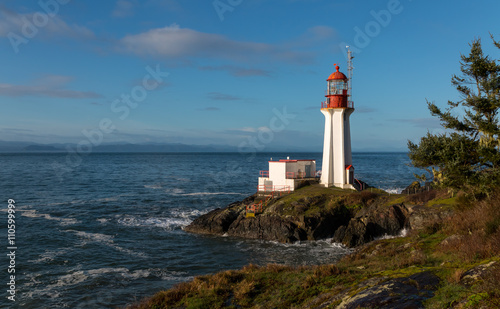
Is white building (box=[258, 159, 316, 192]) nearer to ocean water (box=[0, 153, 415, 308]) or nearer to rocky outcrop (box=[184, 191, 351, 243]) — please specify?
rocky outcrop (box=[184, 191, 351, 243])

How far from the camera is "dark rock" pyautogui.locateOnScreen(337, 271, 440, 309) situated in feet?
28.9

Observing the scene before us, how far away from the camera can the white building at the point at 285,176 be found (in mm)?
37812

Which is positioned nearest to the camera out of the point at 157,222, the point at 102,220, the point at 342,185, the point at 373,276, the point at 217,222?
the point at 373,276

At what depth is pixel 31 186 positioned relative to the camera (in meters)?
62.9

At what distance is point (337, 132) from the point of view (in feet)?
121

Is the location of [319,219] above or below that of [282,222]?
above

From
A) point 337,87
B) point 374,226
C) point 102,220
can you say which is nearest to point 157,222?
point 102,220

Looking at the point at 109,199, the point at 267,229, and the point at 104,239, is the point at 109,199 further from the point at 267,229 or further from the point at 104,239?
the point at 267,229

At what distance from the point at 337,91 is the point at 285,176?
34.0 feet

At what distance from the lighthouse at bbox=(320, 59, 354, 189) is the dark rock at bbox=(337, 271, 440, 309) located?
27015 mm

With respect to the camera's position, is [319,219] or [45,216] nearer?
[319,219]

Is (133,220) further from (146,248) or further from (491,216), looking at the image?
(491,216)

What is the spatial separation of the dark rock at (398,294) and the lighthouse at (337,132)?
2701 centimetres

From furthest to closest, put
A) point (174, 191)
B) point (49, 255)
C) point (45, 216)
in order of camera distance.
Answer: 1. point (174, 191)
2. point (45, 216)
3. point (49, 255)
